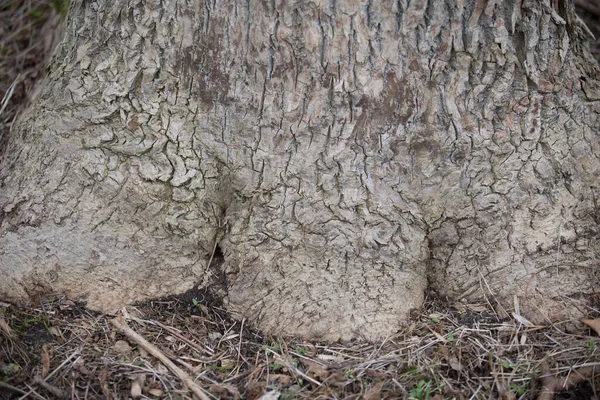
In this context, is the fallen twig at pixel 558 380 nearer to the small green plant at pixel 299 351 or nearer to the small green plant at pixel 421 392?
the small green plant at pixel 421 392

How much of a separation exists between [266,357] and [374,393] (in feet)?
1.41

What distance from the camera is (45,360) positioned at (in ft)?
6.98

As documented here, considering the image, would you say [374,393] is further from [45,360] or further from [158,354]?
[45,360]

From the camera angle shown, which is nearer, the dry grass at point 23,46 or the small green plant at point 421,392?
the small green plant at point 421,392

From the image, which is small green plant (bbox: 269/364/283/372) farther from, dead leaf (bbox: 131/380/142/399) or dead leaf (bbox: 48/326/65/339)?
dead leaf (bbox: 48/326/65/339)

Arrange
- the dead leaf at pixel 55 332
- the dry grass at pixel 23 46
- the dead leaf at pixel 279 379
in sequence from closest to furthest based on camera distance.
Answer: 1. the dead leaf at pixel 279 379
2. the dead leaf at pixel 55 332
3. the dry grass at pixel 23 46

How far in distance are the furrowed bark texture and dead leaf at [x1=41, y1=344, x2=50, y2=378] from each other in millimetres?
268

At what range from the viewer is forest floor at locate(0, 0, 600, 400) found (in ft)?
6.82

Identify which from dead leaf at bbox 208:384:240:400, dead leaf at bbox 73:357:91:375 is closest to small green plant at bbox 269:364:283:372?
dead leaf at bbox 208:384:240:400

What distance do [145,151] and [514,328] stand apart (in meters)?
1.57

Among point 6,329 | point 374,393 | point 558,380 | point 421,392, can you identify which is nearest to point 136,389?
point 6,329

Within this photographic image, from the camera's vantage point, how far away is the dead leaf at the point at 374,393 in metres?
2.06

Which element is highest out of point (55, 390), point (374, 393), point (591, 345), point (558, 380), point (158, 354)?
point (591, 345)

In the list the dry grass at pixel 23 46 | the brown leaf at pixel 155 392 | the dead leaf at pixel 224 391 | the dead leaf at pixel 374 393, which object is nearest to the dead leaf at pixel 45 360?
the brown leaf at pixel 155 392
